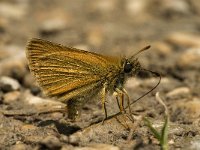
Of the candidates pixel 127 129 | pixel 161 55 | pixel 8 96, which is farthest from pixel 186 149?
pixel 161 55

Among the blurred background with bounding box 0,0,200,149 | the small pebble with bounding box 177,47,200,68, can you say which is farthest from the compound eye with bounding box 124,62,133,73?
the small pebble with bounding box 177,47,200,68

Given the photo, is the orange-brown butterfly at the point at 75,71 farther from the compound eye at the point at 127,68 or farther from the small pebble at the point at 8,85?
the small pebble at the point at 8,85

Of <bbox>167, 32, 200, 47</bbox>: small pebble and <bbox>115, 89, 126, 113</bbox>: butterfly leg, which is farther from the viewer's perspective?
<bbox>167, 32, 200, 47</bbox>: small pebble

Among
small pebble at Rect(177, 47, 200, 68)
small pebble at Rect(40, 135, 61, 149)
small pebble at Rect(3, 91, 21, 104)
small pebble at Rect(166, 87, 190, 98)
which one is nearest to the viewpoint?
small pebble at Rect(40, 135, 61, 149)

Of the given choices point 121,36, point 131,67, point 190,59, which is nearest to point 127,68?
point 131,67

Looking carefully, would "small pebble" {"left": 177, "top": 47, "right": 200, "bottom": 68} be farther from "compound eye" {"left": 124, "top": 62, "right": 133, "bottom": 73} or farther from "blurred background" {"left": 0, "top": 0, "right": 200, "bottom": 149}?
"compound eye" {"left": 124, "top": 62, "right": 133, "bottom": 73}

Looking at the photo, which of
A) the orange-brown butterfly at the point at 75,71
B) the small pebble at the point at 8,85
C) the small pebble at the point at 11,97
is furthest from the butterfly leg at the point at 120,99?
the small pebble at the point at 8,85

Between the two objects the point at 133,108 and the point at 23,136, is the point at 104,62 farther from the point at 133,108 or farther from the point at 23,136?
the point at 23,136

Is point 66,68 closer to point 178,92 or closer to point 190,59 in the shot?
point 178,92
